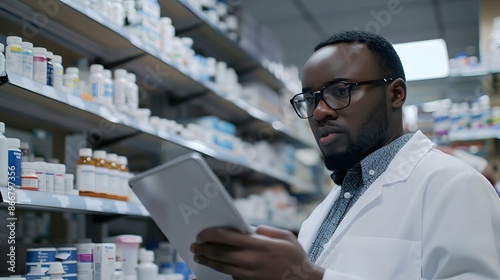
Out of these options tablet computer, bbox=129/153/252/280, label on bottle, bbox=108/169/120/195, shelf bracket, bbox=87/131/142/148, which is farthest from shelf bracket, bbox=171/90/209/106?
tablet computer, bbox=129/153/252/280

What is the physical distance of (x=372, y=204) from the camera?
1550 mm

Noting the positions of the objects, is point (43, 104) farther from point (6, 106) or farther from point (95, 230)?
point (95, 230)

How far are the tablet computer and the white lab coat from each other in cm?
27

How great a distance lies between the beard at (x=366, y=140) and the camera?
1.61 metres

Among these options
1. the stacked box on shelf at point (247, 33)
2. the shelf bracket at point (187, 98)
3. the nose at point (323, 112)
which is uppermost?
the stacked box on shelf at point (247, 33)

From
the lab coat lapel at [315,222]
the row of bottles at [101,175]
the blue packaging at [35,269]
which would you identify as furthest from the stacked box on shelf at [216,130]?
the lab coat lapel at [315,222]

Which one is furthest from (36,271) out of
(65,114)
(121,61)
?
(121,61)

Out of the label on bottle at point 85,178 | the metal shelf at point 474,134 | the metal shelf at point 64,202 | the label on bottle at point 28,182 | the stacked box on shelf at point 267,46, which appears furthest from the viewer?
the stacked box on shelf at point 267,46

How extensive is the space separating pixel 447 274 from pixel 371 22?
16.5 ft

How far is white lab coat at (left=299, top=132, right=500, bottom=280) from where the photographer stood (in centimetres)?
130

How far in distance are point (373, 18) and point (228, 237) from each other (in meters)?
5.07

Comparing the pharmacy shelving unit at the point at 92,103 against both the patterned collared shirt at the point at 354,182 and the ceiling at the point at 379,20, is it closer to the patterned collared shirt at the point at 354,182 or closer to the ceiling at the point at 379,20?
the patterned collared shirt at the point at 354,182

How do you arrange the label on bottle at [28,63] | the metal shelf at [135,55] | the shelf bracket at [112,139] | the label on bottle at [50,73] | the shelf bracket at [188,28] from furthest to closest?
the shelf bracket at [188,28] < the shelf bracket at [112,139] < the metal shelf at [135,55] < the label on bottle at [50,73] < the label on bottle at [28,63]

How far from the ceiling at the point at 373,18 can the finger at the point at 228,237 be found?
13.5 feet
